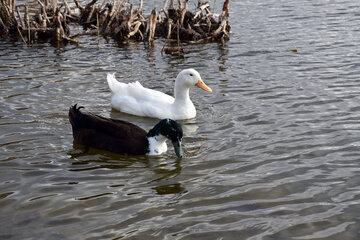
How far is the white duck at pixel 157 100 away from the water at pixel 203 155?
18cm

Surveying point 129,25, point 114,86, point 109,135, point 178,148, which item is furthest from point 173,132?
point 129,25

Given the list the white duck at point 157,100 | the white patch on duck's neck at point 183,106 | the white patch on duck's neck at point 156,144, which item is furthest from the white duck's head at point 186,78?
the white patch on duck's neck at point 156,144

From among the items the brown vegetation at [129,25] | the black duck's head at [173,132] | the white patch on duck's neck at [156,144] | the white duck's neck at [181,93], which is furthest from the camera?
the brown vegetation at [129,25]

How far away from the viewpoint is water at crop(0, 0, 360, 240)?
5.19 m

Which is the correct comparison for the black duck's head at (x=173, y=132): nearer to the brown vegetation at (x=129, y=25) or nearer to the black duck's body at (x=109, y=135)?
the black duck's body at (x=109, y=135)

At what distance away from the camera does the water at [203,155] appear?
519 centimetres

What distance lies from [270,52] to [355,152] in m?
6.29

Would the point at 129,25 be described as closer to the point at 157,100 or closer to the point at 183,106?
the point at 157,100

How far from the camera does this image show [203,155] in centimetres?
695

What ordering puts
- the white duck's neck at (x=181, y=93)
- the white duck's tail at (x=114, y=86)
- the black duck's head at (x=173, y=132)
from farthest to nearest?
the white duck's tail at (x=114, y=86) < the white duck's neck at (x=181, y=93) < the black duck's head at (x=173, y=132)

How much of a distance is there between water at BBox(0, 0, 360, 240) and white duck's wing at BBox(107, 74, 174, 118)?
175mm

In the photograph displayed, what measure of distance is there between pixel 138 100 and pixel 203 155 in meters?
2.47

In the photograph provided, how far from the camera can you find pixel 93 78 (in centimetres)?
1091

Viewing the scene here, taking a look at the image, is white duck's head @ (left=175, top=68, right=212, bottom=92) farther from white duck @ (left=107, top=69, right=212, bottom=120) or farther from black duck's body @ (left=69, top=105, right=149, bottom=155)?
black duck's body @ (left=69, top=105, right=149, bottom=155)
